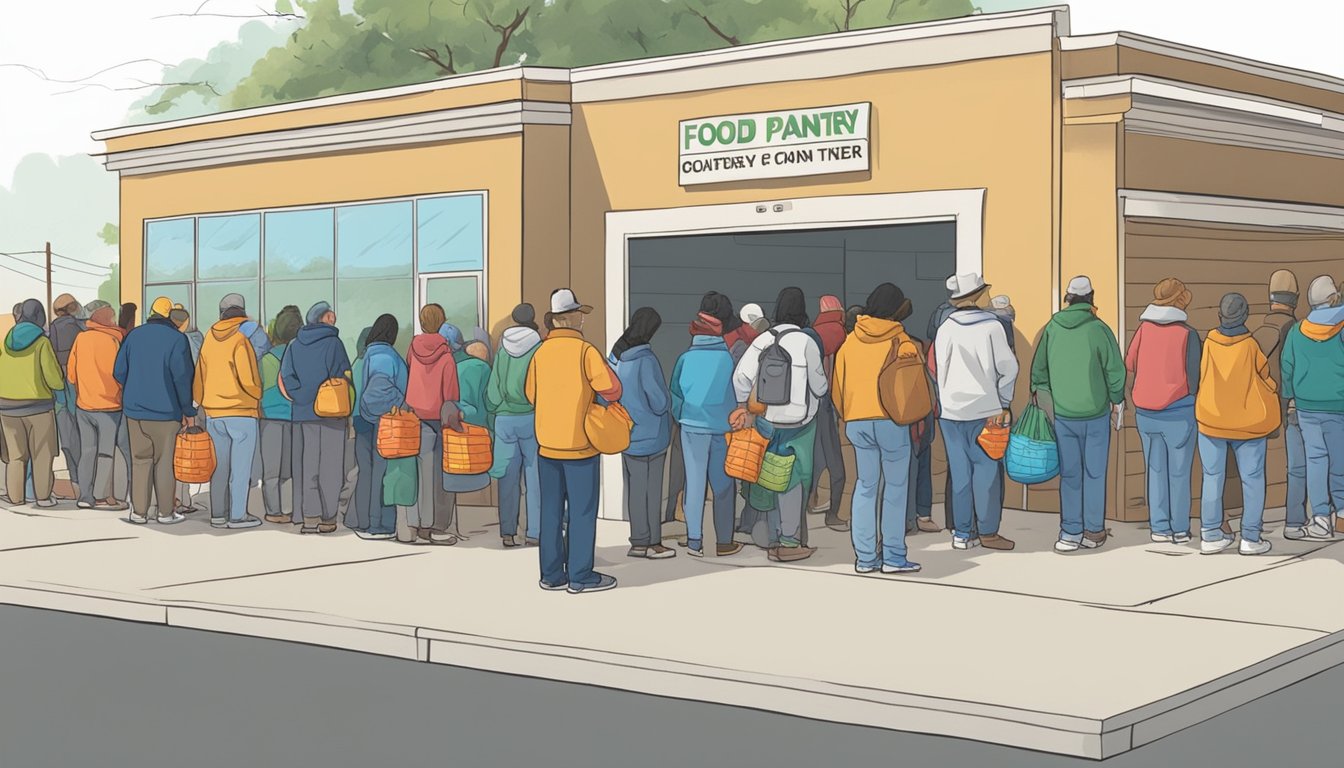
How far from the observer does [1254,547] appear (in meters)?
12.5

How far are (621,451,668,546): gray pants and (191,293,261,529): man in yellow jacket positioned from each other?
12.2 feet

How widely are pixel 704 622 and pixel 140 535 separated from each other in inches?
257

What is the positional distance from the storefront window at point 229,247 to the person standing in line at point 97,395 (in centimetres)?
328

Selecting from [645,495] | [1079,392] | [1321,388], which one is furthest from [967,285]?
[1321,388]

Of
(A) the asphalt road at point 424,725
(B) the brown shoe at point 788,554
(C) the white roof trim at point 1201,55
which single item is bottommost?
(A) the asphalt road at point 424,725

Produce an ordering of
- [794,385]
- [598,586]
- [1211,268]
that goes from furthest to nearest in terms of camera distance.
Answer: [1211,268] → [794,385] → [598,586]

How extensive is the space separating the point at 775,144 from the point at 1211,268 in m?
4.24

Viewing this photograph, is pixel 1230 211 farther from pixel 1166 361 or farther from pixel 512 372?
pixel 512 372

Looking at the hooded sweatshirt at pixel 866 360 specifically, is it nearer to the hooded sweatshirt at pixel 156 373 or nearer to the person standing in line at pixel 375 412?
the person standing in line at pixel 375 412

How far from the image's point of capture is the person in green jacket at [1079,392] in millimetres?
12273

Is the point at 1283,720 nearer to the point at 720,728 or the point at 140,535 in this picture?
the point at 720,728

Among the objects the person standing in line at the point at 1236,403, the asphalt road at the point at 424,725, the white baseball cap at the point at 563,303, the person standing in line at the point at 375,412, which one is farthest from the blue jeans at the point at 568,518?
the person standing in line at the point at 1236,403

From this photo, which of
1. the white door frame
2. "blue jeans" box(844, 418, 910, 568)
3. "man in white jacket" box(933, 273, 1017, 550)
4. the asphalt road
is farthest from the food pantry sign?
the asphalt road

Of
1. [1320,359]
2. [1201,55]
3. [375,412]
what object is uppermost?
[1201,55]
